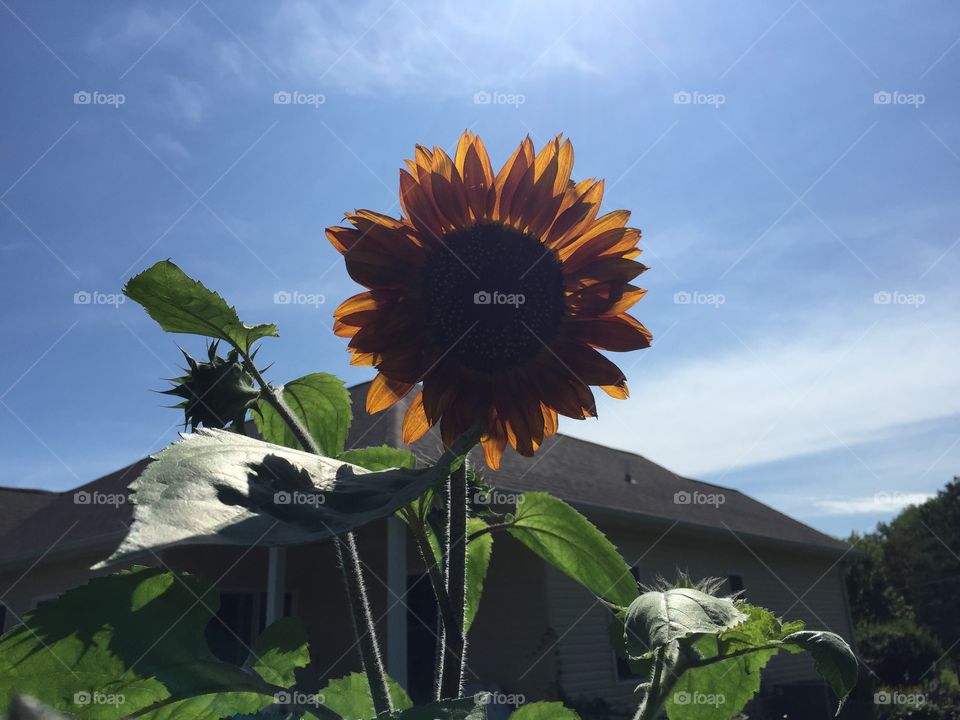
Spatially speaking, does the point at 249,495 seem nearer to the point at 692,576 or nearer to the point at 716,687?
the point at 716,687

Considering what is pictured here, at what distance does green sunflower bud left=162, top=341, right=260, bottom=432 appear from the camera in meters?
1.32

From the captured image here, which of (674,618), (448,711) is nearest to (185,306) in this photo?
(448,711)

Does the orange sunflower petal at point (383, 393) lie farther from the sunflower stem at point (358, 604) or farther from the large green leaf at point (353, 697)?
the large green leaf at point (353, 697)

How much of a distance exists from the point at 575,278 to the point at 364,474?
2.09 ft

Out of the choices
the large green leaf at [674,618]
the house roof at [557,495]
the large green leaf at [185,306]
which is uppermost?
the house roof at [557,495]

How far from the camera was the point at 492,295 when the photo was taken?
120cm

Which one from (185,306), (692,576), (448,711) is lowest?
(692,576)

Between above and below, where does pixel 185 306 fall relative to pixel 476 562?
above

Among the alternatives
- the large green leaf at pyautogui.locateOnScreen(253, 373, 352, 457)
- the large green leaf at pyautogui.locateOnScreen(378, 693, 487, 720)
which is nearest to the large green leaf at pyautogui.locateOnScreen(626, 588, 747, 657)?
the large green leaf at pyautogui.locateOnScreen(378, 693, 487, 720)

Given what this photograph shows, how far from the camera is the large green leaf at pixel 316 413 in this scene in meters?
1.41

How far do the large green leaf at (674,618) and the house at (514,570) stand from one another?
33.8 ft

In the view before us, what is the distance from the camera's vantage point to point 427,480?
728 mm

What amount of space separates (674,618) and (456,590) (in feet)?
0.99

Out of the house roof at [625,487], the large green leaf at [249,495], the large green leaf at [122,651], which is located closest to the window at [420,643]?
the house roof at [625,487]
